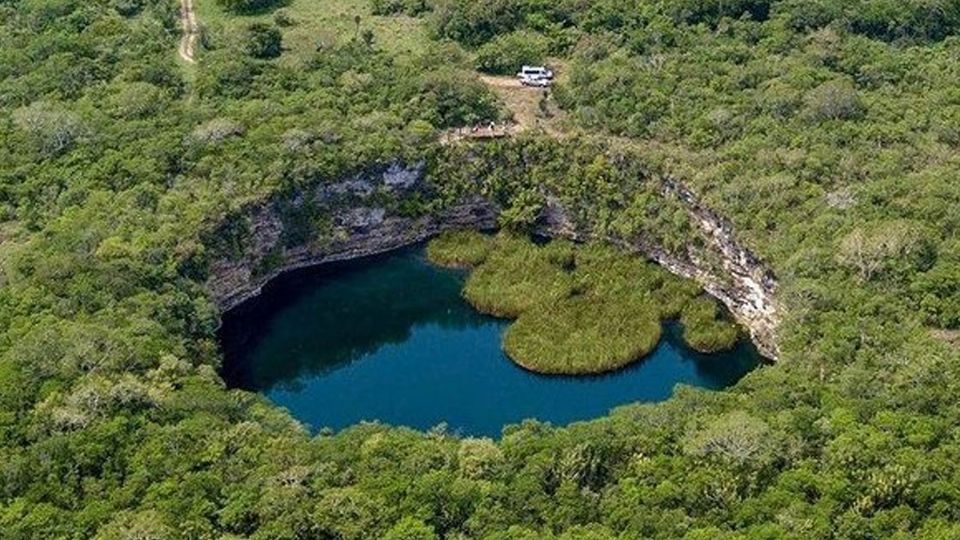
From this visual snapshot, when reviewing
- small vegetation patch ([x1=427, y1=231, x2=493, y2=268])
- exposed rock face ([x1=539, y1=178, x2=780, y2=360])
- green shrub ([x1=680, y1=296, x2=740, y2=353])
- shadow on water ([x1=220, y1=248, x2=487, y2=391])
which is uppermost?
exposed rock face ([x1=539, y1=178, x2=780, y2=360])

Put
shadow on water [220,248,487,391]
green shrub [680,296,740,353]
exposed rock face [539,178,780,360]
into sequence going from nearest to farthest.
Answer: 1. green shrub [680,296,740,353]
2. exposed rock face [539,178,780,360]
3. shadow on water [220,248,487,391]

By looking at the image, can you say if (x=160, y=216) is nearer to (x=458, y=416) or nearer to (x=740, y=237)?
(x=458, y=416)

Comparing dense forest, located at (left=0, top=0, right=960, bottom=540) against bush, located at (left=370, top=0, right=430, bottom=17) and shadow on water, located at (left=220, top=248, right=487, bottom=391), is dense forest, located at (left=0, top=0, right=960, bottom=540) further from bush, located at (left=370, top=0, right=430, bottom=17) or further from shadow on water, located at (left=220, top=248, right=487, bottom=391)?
shadow on water, located at (left=220, top=248, right=487, bottom=391)

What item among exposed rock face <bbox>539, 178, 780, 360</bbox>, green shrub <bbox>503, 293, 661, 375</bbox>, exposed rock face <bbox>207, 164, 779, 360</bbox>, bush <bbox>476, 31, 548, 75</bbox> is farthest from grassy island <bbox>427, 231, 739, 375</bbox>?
bush <bbox>476, 31, 548, 75</bbox>

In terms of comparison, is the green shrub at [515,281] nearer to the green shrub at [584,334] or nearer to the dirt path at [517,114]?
the green shrub at [584,334]

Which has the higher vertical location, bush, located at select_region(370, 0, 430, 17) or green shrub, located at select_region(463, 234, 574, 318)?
bush, located at select_region(370, 0, 430, 17)

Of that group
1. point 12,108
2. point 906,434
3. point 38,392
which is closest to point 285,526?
point 38,392

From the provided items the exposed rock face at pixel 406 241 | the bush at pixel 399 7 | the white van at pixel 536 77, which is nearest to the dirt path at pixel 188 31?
the bush at pixel 399 7
